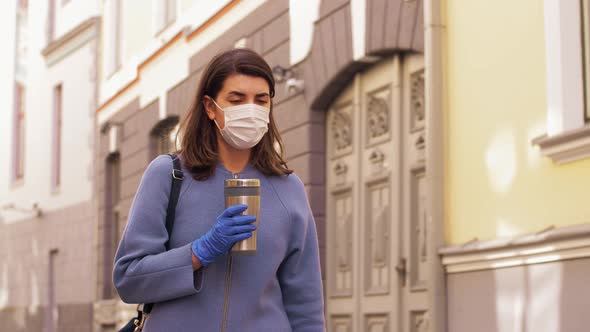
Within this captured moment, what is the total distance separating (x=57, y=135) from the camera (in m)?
21.5

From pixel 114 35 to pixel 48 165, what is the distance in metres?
4.16

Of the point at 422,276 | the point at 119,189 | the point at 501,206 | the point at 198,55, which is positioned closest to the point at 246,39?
the point at 198,55

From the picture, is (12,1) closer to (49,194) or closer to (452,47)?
(49,194)

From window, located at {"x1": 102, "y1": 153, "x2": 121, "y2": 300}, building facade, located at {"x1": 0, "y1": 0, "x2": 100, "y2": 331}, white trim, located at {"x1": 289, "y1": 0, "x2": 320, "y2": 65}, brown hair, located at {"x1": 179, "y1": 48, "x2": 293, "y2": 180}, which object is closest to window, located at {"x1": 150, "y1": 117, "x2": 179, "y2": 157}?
window, located at {"x1": 102, "y1": 153, "x2": 121, "y2": 300}

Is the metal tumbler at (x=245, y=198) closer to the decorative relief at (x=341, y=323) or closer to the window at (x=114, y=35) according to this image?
the decorative relief at (x=341, y=323)

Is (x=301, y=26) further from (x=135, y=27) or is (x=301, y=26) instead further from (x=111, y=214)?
(x=111, y=214)

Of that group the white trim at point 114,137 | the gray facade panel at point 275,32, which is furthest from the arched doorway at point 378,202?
the white trim at point 114,137

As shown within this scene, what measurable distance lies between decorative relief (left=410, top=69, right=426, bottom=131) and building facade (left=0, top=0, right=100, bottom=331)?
34.6ft

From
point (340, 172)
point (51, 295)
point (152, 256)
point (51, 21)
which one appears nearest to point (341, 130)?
point (340, 172)

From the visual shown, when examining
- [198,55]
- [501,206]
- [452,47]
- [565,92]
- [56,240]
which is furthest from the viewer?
[56,240]

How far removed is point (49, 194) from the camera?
21.7m

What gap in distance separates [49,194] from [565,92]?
53.5 feet

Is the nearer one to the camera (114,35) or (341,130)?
(341,130)

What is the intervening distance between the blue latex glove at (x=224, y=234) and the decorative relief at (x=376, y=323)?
20.1 ft
